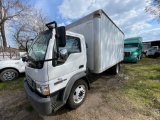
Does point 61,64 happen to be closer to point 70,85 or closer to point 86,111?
point 70,85

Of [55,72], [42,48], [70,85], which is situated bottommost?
[70,85]

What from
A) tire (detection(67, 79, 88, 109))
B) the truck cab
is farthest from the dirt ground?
the truck cab

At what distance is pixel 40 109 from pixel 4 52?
1059 centimetres

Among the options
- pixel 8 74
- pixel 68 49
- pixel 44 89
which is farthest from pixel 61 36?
pixel 8 74

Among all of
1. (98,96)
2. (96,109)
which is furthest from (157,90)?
(96,109)

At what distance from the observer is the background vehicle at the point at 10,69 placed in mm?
4992

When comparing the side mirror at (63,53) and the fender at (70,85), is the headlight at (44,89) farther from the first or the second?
the side mirror at (63,53)

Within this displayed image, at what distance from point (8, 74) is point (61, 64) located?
460 cm

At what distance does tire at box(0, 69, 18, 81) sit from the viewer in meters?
5.01

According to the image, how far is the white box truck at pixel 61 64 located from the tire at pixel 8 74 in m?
3.30

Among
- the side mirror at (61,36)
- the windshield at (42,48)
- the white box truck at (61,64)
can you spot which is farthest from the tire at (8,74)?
the side mirror at (61,36)

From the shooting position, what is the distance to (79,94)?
282 centimetres

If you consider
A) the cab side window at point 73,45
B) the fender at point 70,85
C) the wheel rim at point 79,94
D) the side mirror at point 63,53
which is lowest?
the wheel rim at point 79,94

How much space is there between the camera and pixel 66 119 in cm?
243
